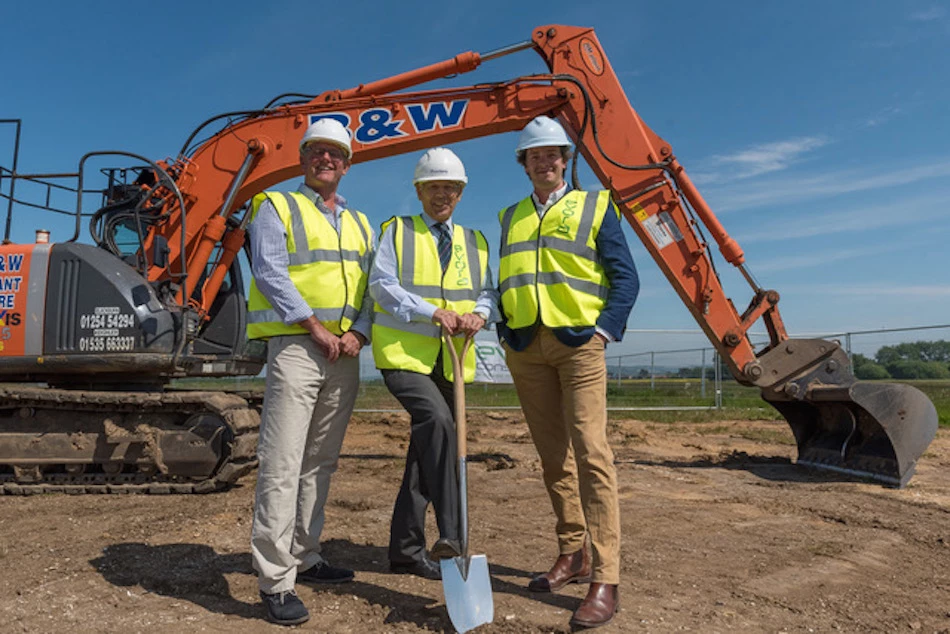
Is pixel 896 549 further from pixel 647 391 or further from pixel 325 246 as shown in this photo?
pixel 647 391

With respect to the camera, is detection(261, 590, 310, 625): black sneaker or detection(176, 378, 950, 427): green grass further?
detection(176, 378, 950, 427): green grass

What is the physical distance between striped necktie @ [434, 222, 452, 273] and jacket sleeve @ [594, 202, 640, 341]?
746mm

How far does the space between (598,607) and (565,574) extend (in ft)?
1.73

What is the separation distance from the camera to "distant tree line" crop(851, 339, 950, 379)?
14859 millimetres

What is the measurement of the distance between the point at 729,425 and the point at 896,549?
803 cm

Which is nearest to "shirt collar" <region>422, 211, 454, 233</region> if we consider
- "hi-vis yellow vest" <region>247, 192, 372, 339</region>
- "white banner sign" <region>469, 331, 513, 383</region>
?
"hi-vis yellow vest" <region>247, 192, 372, 339</region>

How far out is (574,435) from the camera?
351cm

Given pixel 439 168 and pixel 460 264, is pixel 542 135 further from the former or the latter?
pixel 460 264

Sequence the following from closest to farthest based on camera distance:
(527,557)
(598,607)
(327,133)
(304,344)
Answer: (598,607) → (304,344) → (327,133) → (527,557)

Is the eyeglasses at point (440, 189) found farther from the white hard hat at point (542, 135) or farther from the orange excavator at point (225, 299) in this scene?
the orange excavator at point (225, 299)

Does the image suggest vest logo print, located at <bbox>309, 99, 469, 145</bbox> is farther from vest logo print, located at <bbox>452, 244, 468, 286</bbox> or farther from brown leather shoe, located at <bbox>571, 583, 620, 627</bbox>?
brown leather shoe, located at <bbox>571, 583, 620, 627</bbox>

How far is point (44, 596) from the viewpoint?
3.64 metres

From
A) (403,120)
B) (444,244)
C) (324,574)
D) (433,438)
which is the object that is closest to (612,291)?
(444,244)

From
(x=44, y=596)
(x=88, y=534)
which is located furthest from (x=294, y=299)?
(x=88, y=534)
